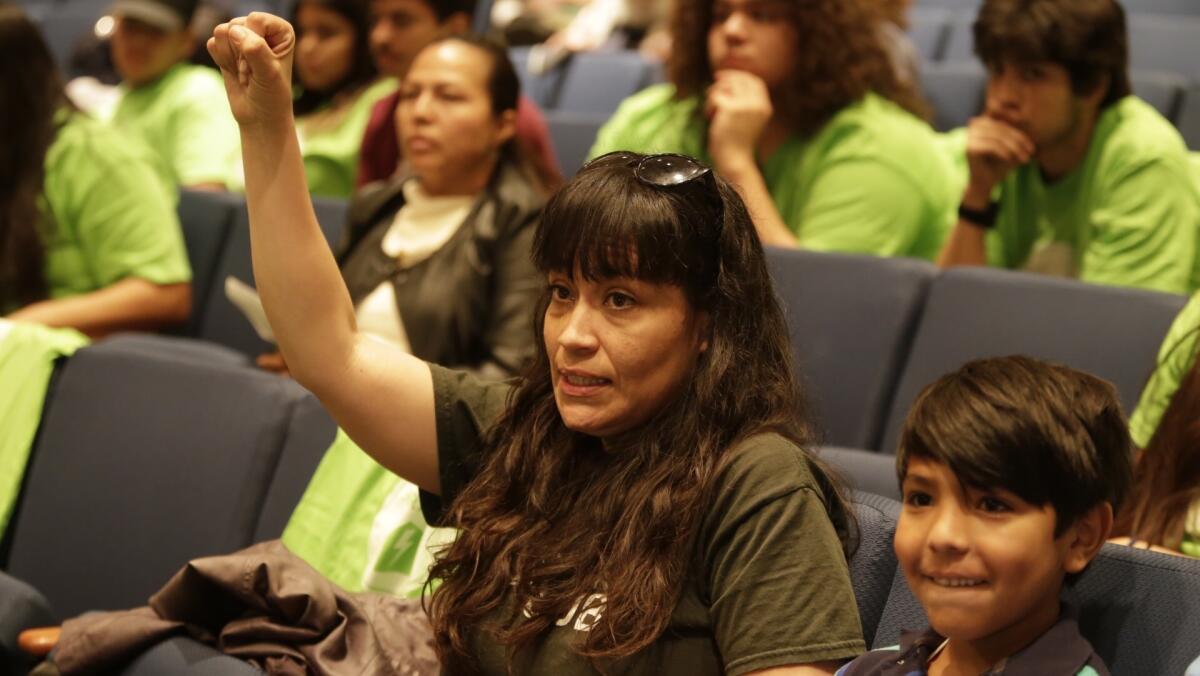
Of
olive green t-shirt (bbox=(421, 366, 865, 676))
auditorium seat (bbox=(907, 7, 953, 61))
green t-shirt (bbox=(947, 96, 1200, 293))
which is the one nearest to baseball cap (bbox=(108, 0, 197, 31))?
auditorium seat (bbox=(907, 7, 953, 61))

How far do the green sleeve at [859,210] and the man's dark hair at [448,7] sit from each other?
102 cm

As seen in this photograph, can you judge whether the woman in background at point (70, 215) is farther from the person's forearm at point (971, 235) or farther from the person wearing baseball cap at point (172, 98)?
the person's forearm at point (971, 235)

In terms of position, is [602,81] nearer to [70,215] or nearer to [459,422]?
[70,215]

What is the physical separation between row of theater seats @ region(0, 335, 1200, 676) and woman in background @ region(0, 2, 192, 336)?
19.6 inches

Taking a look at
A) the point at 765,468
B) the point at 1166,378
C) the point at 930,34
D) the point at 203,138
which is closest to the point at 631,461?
the point at 765,468

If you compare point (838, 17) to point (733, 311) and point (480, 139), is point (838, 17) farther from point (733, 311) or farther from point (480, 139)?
point (733, 311)

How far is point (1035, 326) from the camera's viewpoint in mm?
1963

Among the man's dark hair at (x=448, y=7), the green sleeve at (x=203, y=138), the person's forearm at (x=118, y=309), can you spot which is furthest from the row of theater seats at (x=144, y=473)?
Answer: the green sleeve at (x=203, y=138)

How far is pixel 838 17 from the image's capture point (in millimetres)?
2479

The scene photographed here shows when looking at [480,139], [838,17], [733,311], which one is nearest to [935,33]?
[838,17]

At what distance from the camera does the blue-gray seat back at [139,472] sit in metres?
1.96

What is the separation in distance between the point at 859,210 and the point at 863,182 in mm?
42

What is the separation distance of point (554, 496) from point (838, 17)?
1361 millimetres

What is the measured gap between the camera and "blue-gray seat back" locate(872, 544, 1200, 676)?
3.89 ft
